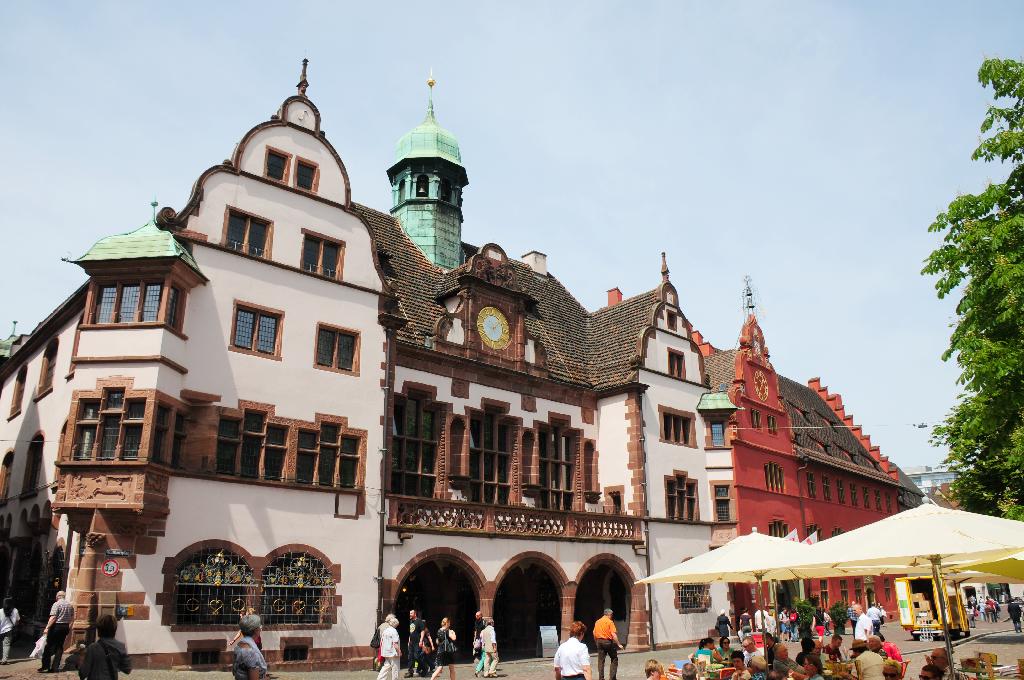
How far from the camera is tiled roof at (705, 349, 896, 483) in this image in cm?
4162

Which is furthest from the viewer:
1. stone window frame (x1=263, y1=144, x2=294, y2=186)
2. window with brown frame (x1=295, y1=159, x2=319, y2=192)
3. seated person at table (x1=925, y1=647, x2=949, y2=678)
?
window with brown frame (x1=295, y1=159, x2=319, y2=192)

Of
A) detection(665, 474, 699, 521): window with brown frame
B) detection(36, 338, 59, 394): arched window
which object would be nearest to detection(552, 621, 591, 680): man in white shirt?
detection(36, 338, 59, 394): arched window

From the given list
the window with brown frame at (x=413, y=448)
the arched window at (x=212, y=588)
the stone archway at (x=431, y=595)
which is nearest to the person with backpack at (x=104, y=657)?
the arched window at (x=212, y=588)

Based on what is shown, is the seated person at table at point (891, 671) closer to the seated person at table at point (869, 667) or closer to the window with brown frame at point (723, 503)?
the seated person at table at point (869, 667)

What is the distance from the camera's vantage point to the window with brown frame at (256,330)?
22.0m

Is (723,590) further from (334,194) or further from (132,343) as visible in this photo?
(132,343)

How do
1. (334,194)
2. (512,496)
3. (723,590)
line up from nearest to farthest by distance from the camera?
(334,194)
(512,496)
(723,590)

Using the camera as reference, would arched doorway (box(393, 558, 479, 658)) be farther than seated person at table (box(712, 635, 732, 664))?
Yes

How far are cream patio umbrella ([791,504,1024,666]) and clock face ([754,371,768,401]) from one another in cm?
2689

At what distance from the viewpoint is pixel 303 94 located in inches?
993

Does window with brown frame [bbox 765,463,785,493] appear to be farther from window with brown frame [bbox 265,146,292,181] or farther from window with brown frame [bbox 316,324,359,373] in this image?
window with brown frame [bbox 265,146,292,181]

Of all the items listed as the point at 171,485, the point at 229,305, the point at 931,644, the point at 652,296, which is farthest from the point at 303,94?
the point at 931,644

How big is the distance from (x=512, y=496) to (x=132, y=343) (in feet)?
45.0

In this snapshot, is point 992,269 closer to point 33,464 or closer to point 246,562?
point 246,562
